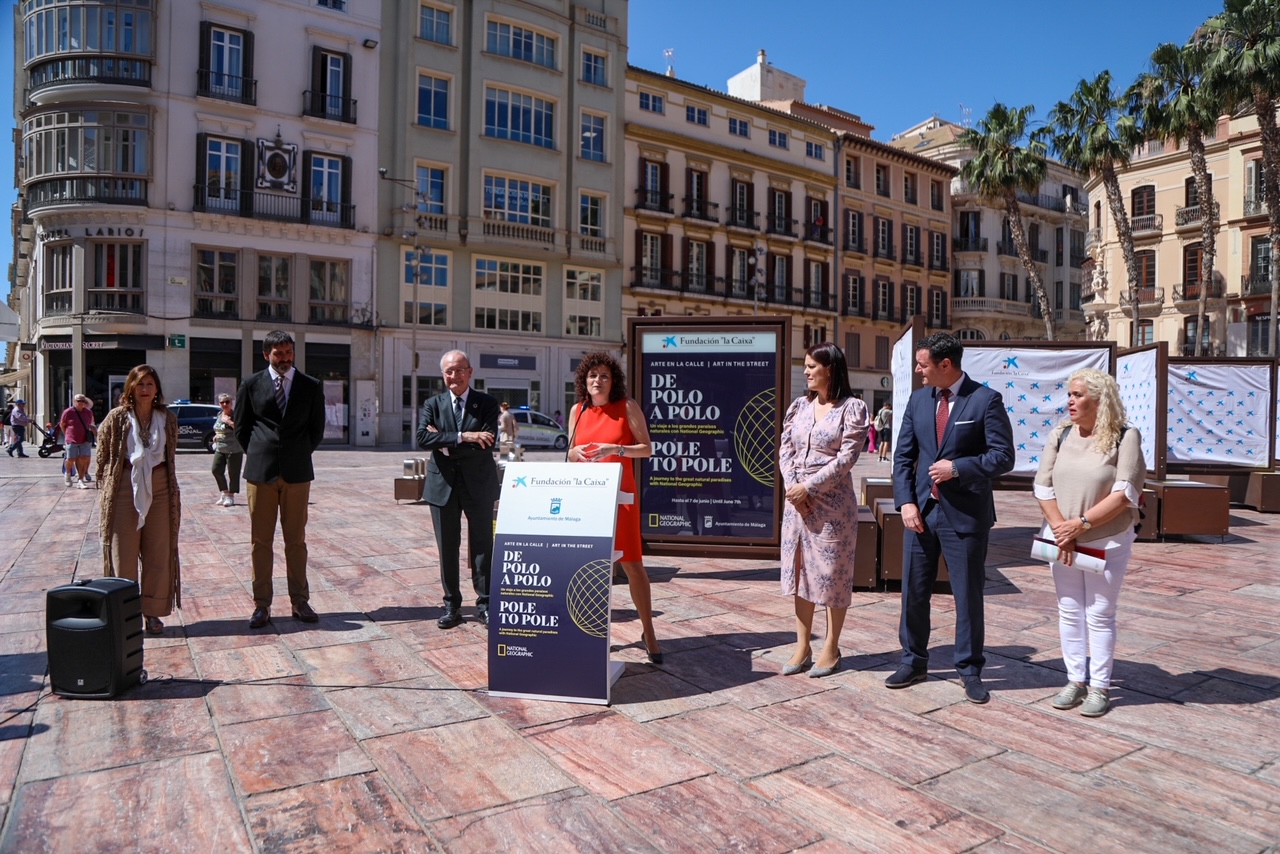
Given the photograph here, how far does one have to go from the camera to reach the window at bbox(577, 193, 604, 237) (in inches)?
1544

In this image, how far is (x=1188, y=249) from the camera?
1657 inches

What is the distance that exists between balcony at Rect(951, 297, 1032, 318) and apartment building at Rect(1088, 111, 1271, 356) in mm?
8638

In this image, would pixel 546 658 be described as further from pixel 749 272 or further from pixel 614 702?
pixel 749 272

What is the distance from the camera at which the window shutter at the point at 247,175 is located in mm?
31766

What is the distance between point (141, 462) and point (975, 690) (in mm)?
4880

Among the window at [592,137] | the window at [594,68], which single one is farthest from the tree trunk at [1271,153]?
the window at [594,68]

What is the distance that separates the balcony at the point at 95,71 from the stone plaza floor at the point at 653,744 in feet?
95.9

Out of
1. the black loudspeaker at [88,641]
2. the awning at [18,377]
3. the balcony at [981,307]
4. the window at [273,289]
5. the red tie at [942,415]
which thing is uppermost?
the balcony at [981,307]

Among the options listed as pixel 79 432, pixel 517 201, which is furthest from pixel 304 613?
pixel 517 201

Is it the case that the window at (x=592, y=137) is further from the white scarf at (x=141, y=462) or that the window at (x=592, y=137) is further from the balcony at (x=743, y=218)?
the white scarf at (x=141, y=462)

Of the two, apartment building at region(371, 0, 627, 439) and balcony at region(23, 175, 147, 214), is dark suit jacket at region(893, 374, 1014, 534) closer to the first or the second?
apartment building at region(371, 0, 627, 439)

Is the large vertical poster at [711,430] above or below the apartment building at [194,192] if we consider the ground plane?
below

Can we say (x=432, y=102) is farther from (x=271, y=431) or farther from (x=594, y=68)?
(x=271, y=431)

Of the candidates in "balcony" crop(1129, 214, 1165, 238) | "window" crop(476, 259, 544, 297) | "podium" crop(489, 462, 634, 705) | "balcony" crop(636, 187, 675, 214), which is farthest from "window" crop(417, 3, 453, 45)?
"podium" crop(489, 462, 634, 705)
